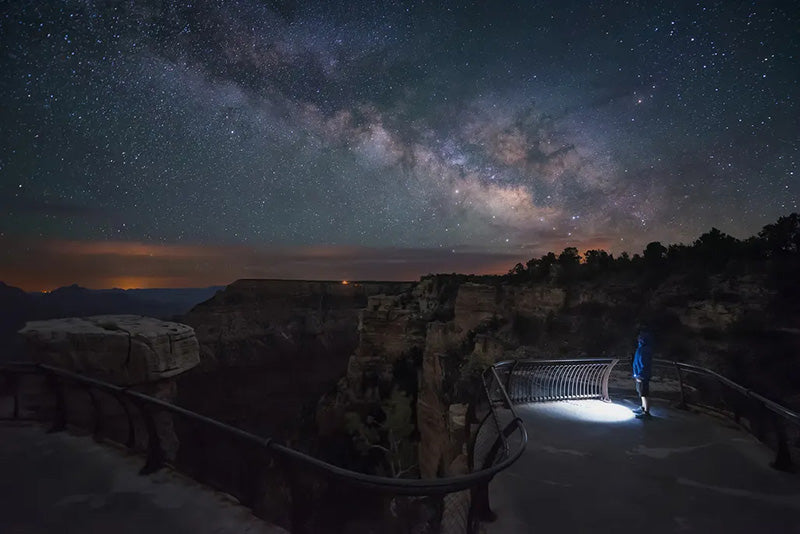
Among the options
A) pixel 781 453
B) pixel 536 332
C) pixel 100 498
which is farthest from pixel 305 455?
pixel 536 332

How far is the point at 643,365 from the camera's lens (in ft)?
24.0

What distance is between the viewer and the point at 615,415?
7645 mm

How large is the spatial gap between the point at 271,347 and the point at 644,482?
68.4m

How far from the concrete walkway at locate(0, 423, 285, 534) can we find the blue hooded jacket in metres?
7.53

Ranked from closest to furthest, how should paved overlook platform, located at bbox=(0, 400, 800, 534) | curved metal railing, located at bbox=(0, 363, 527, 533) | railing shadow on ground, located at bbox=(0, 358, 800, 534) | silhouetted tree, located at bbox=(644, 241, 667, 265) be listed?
curved metal railing, located at bbox=(0, 363, 527, 533), railing shadow on ground, located at bbox=(0, 358, 800, 534), paved overlook platform, located at bbox=(0, 400, 800, 534), silhouetted tree, located at bbox=(644, 241, 667, 265)

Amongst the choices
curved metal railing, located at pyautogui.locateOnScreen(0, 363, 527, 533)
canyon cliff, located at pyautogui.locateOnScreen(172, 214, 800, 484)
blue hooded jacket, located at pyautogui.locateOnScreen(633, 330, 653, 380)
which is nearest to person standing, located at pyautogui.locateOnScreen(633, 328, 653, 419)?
blue hooded jacket, located at pyautogui.locateOnScreen(633, 330, 653, 380)

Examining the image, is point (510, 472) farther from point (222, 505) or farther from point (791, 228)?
point (791, 228)

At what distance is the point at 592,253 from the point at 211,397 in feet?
184

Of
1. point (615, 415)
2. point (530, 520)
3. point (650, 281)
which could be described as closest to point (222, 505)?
point (530, 520)

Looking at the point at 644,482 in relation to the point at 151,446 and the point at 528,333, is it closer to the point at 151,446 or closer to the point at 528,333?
the point at 151,446

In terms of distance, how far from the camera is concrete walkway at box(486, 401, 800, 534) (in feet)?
12.9

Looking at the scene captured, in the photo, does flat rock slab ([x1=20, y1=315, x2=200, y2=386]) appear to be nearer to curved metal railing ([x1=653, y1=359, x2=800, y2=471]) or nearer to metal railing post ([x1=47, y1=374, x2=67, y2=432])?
metal railing post ([x1=47, y1=374, x2=67, y2=432])

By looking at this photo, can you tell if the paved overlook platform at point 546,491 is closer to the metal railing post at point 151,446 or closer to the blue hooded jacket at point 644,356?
the metal railing post at point 151,446

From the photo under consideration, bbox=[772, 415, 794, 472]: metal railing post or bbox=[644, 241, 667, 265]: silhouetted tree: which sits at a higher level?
bbox=[644, 241, 667, 265]: silhouetted tree
